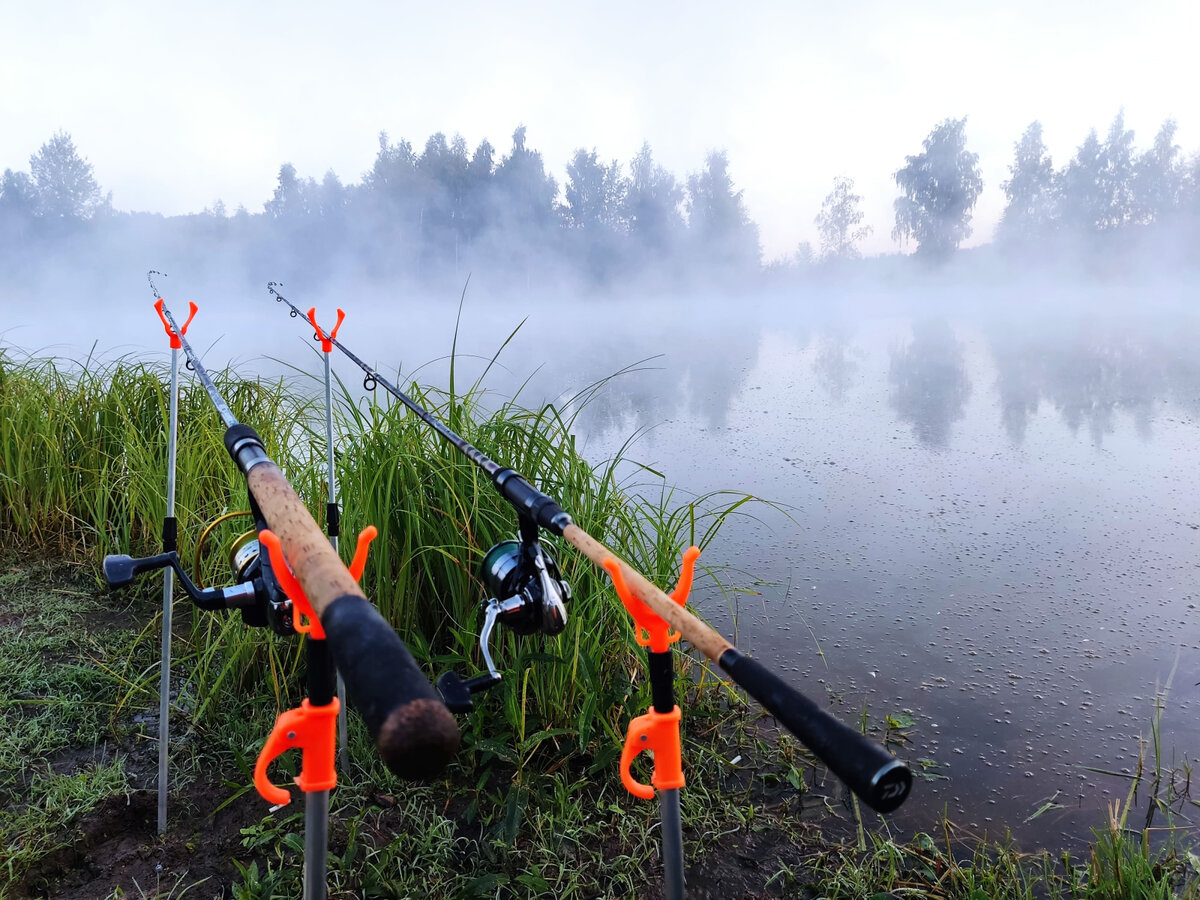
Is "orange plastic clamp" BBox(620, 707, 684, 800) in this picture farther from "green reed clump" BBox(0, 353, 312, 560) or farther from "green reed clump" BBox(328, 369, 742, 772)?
"green reed clump" BBox(0, 353, 312, 560)

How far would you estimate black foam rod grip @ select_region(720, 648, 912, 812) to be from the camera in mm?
439

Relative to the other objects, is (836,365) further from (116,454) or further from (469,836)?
(469,836)

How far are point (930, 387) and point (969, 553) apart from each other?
396 cm

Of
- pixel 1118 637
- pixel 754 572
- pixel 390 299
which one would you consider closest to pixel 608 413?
pixel 754 572

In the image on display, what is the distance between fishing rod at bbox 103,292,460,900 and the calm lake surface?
4.45ft

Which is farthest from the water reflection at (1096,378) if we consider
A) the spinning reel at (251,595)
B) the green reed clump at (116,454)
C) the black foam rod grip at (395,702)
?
the black foam rod grip at (395,702)

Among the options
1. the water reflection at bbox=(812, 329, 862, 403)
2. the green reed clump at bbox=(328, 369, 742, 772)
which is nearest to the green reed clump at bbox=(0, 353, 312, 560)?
the green reed clump at bbox=(328, 369, 742, 772)

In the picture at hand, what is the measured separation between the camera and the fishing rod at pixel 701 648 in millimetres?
445

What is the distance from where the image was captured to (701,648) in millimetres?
577

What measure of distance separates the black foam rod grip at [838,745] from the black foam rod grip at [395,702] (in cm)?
23

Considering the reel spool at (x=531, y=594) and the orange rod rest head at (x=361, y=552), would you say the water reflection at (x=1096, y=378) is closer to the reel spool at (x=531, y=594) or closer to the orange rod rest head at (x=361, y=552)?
the reel spool at (x=531, y=594)

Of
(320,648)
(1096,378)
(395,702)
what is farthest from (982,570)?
(1096,378)

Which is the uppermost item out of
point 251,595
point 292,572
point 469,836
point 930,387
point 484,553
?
point 292,572

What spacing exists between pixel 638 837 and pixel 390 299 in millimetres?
32219
